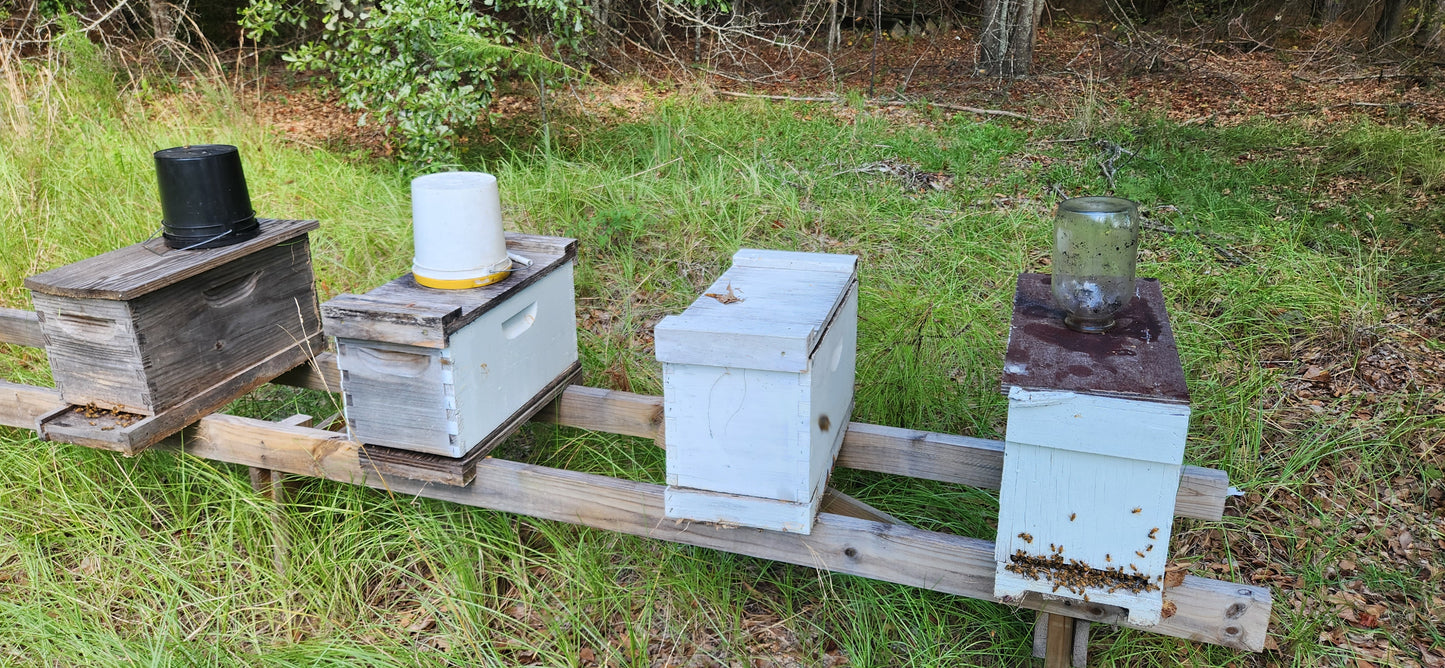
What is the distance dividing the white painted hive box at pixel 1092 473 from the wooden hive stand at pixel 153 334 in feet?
6.58

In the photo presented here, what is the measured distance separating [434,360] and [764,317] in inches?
29.3

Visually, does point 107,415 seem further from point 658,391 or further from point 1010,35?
point 1010,35

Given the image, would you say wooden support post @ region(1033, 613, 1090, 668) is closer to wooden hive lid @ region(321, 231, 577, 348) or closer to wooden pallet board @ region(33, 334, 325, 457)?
wooden hive lid @ region(321, 231, 577, 348)

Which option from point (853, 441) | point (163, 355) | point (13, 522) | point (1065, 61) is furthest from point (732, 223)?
point (1065, 61)

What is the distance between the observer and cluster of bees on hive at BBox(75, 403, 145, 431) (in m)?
2.34

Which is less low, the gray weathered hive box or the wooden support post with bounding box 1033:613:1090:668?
the gray weathered hive box

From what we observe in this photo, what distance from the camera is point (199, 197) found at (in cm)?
252

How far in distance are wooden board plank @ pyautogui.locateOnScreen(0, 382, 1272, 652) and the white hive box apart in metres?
0.11

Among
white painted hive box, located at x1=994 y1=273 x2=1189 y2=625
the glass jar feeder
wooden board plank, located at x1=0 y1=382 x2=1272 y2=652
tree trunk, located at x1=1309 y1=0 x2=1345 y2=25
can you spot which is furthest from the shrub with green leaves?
tree trunk, located at x1=1309 y1=0 x2=1345 y2=25

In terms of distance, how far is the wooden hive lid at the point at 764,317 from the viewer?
71.7 inches


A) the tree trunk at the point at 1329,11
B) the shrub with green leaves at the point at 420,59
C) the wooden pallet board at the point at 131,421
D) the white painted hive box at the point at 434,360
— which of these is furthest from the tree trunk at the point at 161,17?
the tree trunk at the point at 1329,11

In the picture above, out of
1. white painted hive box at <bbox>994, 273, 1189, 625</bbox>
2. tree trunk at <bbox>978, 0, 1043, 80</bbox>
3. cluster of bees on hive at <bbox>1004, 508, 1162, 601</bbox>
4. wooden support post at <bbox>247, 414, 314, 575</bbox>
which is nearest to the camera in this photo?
white painted hive box at <bbox>994, 273, 1189, 625</bbox>

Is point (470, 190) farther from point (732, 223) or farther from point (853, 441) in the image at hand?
point (732, 223)

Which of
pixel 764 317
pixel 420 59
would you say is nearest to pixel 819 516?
pixel 764 317
